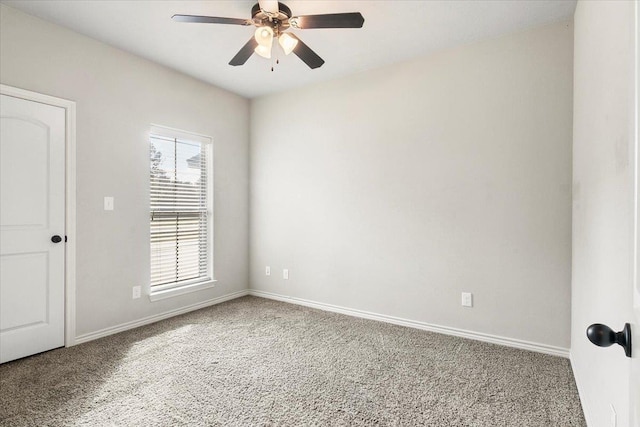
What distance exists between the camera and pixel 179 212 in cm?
378

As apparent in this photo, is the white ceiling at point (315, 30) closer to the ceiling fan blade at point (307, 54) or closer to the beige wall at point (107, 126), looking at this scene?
the beige wall at point (107, 126)

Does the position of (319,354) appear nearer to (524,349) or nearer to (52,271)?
(524,349)

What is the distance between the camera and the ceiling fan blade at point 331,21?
2018 millimetres

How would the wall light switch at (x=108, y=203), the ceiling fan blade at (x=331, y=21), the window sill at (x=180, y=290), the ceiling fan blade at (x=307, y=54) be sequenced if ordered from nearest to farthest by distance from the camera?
the ceiling fan blade at (x=331, y=21) → the ceiling fan blade at (x=307, y=54) → the wall light switch at (x=108, y=203) → the window sill at (x=180, y=290)

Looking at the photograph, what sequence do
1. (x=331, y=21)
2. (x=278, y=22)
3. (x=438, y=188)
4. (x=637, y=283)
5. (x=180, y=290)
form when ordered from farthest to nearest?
1. (x=180, y=290)
2. (x=438, y=188)
3. (x=278, y=22)
4. (x=331, y=21)
5. (x=637, y=283)

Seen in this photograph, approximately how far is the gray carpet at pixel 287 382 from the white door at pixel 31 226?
22cm

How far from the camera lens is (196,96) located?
3.85 metres

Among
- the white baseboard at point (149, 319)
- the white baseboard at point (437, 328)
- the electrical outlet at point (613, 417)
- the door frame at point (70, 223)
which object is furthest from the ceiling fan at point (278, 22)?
the white baseboard at point (149, 319)

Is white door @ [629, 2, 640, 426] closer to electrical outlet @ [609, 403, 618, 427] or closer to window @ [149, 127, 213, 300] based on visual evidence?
electrical outlet @ [609, 403, 618, 427]

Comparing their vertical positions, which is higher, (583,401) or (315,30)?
(315,30)

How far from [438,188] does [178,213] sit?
2758mm

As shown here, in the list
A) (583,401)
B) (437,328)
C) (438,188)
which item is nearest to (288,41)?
(438,188)

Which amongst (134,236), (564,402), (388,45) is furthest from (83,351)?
(388,45)

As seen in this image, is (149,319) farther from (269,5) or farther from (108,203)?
(269,5)
